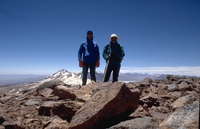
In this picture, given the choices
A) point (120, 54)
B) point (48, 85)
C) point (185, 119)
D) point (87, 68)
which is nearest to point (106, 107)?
point (185, 119)

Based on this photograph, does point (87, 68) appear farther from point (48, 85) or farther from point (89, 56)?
point (48, 85)

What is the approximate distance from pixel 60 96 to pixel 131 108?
3.74 metres

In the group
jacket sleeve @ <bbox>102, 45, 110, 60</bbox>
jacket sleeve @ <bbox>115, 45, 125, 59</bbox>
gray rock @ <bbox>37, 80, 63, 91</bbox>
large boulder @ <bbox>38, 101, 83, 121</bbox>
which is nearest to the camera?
large boulder @ <bbox>38, 101, 83, 121</bbox>

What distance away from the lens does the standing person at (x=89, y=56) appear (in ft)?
31.6

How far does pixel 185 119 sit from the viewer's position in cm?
244

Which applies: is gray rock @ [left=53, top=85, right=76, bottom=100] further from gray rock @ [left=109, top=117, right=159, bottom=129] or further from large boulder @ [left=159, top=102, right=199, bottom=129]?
large boulder @ [left=159, top=102, right=199, bottom=129]

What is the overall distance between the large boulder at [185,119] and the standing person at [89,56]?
732 cm

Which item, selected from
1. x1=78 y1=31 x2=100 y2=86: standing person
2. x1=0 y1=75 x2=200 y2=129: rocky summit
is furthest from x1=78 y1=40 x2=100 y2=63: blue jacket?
x1=0 y1=75 x2=200 y2=129: rocky summit

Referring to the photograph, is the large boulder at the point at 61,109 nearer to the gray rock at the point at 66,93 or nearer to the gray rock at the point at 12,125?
the gray rock at the point at 12,125

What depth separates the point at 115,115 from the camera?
11.6ft

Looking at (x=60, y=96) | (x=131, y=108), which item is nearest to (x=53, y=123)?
(x=131, y=108)

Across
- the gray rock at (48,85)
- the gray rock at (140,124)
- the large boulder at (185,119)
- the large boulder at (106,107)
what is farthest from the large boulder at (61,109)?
the gray rock at (48,85)

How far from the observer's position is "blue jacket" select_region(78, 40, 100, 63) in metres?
9.63

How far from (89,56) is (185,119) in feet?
25.4
